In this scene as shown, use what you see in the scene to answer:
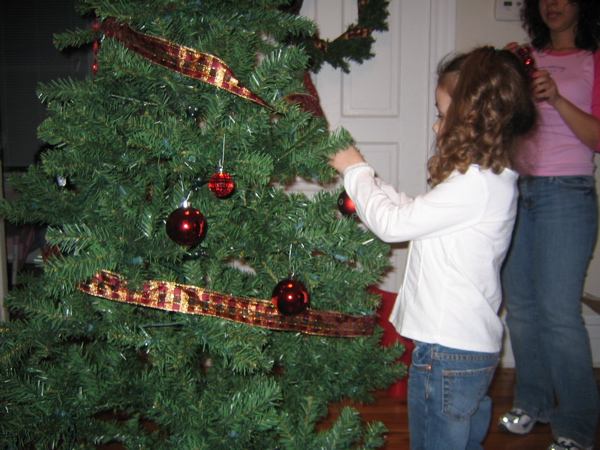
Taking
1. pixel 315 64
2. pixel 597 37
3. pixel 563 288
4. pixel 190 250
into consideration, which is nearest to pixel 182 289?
pixel 190 250

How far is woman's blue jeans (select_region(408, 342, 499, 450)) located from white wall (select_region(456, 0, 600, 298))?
148 centimetres

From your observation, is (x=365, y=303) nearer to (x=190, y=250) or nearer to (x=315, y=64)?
(x=190, y=250)

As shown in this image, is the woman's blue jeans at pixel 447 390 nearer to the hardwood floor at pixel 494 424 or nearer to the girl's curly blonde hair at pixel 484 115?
the girl's curly blonde hair at pixel 484 115

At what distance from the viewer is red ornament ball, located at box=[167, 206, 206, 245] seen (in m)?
0.73

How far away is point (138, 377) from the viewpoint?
2.91ft

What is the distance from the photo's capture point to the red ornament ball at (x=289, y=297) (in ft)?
2.64

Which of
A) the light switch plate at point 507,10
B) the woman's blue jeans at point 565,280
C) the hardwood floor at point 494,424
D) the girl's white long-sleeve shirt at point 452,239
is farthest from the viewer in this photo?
the light switch plate at point 507,10

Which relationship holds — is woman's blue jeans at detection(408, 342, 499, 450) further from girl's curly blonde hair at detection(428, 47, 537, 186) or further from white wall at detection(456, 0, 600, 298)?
white wall at detection(456, 0, 600, 298)

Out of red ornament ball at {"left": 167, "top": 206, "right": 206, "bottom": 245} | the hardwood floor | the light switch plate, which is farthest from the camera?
the light switch plate

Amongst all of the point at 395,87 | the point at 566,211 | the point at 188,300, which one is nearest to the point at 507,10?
the point at 395,87

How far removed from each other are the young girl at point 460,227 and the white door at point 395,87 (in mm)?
979

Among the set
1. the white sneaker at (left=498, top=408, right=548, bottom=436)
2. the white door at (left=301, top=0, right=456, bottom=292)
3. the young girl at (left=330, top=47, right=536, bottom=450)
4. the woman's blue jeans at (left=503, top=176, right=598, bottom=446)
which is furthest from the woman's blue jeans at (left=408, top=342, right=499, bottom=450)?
the white door at (left=301, top=0, right=456, bottom=292)

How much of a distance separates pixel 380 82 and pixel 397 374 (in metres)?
1.38

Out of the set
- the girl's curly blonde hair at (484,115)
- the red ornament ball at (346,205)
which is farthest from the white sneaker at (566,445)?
the red ornament ball at (346,205)
